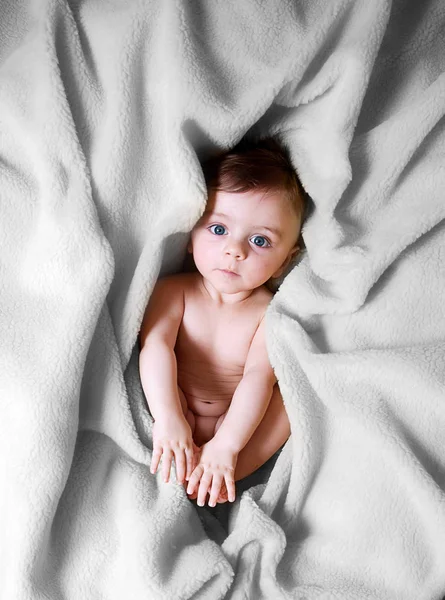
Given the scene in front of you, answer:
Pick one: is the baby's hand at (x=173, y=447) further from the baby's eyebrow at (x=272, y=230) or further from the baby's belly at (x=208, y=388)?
the baby's eyebrow at (x=272, y=230)

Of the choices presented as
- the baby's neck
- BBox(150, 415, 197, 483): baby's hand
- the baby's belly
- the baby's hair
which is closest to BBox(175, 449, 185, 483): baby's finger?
BBox(150, 415, 197, 483): baby's hand

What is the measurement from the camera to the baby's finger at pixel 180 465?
119 centimetres

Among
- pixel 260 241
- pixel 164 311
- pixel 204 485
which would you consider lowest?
pixel 204 485

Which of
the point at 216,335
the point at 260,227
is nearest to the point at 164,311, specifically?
the point at 216,335

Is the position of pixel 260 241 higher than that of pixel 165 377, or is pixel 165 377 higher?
pixel 260 241

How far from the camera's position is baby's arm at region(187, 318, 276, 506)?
119 centimetres

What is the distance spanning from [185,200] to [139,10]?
0.30 m

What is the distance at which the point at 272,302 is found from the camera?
4.29 ft

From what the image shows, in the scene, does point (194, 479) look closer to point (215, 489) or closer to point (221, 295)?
point (215, 489)

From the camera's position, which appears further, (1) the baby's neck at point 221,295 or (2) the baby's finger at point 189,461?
(1) the baby's neck at point 221,295

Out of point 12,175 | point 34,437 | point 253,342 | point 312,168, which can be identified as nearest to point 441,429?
point 253,342

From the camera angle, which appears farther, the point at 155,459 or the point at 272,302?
the point at 272,302

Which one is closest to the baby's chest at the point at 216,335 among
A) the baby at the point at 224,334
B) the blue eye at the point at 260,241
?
the baby at the point at 224,334

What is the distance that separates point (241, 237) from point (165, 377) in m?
0.25
